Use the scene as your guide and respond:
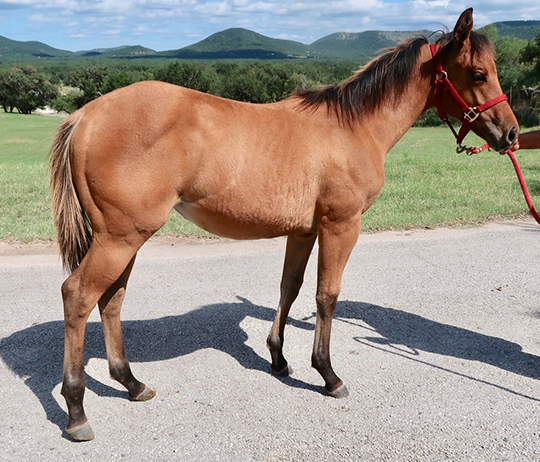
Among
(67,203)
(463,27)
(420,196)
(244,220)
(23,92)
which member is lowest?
(420,196)

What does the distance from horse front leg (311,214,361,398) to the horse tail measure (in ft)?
4.83

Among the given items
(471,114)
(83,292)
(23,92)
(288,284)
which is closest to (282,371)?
(288,284)

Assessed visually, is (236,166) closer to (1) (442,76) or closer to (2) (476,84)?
(1) (442,76)

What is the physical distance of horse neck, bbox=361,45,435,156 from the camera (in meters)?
3.40

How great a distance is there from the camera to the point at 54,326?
4.35 m

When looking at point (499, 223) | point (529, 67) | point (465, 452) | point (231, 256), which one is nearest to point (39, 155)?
point (231, 256)

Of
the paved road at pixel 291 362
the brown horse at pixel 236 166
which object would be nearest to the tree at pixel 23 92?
the paved road at pixel 291 362

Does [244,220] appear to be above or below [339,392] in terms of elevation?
above

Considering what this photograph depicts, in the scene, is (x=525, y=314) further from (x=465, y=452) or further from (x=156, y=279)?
(x=156, y=279)

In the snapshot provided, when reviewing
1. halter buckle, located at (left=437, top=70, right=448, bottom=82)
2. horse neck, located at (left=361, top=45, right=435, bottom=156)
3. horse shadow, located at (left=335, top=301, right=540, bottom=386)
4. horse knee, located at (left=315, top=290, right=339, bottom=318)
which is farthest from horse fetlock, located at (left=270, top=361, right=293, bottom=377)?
halter buckle, located at (left=437, top=70, right=448, bottom=82)

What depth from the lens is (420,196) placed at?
9484 mm

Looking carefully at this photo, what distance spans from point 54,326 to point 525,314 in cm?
415

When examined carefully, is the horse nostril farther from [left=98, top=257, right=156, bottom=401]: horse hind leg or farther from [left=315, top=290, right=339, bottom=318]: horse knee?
[left=98, top=257, right=156, bottom=401]: horse hind leg

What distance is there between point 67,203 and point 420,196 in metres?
7.64
